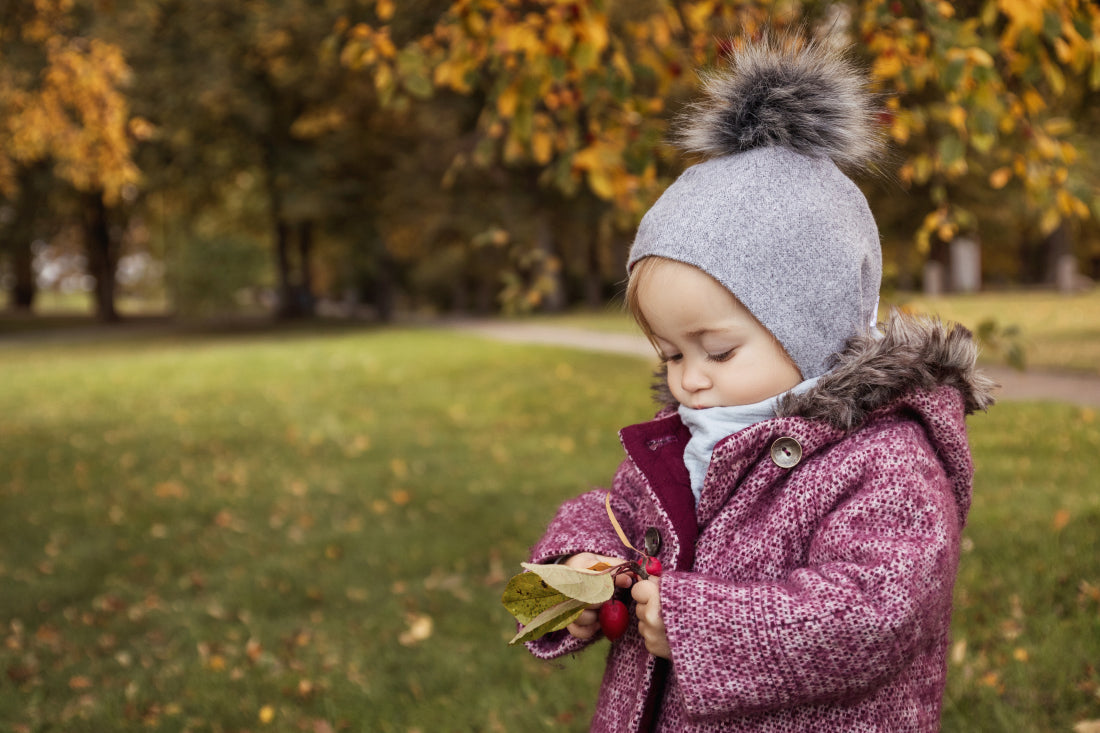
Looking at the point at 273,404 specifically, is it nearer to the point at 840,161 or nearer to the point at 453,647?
the point at 453,647

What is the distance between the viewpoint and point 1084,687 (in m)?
2.79

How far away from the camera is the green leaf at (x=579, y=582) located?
1.49 meters

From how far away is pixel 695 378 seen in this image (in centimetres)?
159

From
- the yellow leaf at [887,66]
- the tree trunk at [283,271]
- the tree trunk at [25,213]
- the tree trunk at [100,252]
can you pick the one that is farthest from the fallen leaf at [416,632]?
the tree trunk at [100,252]

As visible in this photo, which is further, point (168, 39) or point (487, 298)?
point (487, 298)

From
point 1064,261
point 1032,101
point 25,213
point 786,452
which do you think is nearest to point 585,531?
point 786,452

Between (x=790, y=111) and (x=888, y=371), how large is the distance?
502mm

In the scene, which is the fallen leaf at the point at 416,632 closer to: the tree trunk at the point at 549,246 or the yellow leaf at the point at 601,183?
the yellow leaf at the point at 601,183

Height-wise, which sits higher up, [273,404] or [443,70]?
[443,70]

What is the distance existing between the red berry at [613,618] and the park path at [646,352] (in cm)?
81

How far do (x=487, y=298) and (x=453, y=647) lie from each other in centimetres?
2850

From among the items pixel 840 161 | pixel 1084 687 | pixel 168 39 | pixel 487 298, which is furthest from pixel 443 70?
pixel 487 298

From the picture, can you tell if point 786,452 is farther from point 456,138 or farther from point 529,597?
point 456,138

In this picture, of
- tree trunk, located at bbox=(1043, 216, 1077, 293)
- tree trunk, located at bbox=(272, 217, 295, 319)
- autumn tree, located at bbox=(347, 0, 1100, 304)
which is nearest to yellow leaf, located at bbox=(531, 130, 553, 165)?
autumn tree, located at bbox=(347, 0, 1100, 304)
